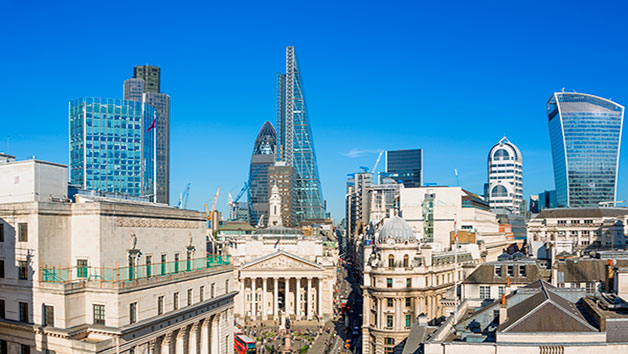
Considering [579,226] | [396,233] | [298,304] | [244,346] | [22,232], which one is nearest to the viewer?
[22,232]

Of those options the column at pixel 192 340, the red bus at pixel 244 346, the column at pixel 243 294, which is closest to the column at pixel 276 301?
the column at pixel 243 294

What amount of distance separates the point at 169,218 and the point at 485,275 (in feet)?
142

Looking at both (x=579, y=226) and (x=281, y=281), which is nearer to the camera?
(x=281, y=281)

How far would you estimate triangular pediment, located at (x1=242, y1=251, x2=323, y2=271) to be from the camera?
4867 inches

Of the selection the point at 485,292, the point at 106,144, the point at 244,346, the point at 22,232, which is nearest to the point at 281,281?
the point at 244,346

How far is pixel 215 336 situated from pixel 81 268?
19.3 m

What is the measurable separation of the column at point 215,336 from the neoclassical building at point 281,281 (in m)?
61.6

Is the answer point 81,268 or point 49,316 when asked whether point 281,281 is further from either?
point 49,316

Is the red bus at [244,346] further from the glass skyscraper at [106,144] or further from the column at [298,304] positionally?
the glass skyscraper at [106,144]

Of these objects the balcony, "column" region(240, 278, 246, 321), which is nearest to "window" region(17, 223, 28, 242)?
the balcony

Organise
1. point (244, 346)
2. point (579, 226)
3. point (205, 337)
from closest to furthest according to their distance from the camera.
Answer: point (205, 337) → point (244, 346) → point (579, 226)

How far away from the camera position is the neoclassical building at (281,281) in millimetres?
123000

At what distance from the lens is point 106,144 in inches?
7352

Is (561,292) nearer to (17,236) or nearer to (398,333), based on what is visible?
(398,333)
